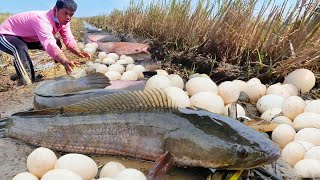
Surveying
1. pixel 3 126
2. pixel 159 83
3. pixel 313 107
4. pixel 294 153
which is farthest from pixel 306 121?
pixel 3 126

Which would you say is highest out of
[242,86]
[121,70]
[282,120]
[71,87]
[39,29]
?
[282,120]

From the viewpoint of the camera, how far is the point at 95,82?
17.9 ft

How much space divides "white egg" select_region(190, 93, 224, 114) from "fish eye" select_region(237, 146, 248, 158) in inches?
50.6

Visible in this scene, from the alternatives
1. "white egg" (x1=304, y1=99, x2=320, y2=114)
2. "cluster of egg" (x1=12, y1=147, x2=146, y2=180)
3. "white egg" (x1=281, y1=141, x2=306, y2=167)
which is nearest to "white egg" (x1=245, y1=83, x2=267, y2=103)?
"white egg" (x1=304, y1=99, x2=320, y2=114)

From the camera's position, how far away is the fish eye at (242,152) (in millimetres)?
2760

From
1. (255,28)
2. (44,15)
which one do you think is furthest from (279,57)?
(44,15)

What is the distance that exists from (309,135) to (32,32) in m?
6.26

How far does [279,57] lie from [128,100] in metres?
2.92

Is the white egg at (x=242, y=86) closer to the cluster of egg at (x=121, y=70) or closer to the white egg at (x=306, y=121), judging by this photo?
the white egg at (x=306, y=121)

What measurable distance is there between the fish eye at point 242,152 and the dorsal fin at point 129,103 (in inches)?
28.2

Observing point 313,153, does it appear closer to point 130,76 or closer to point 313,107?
point 313,107

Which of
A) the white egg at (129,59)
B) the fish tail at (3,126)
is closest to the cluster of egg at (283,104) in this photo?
Answer: the fish tail at (3,126)

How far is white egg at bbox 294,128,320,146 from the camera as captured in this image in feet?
11.9

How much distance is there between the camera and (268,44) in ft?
19.2
